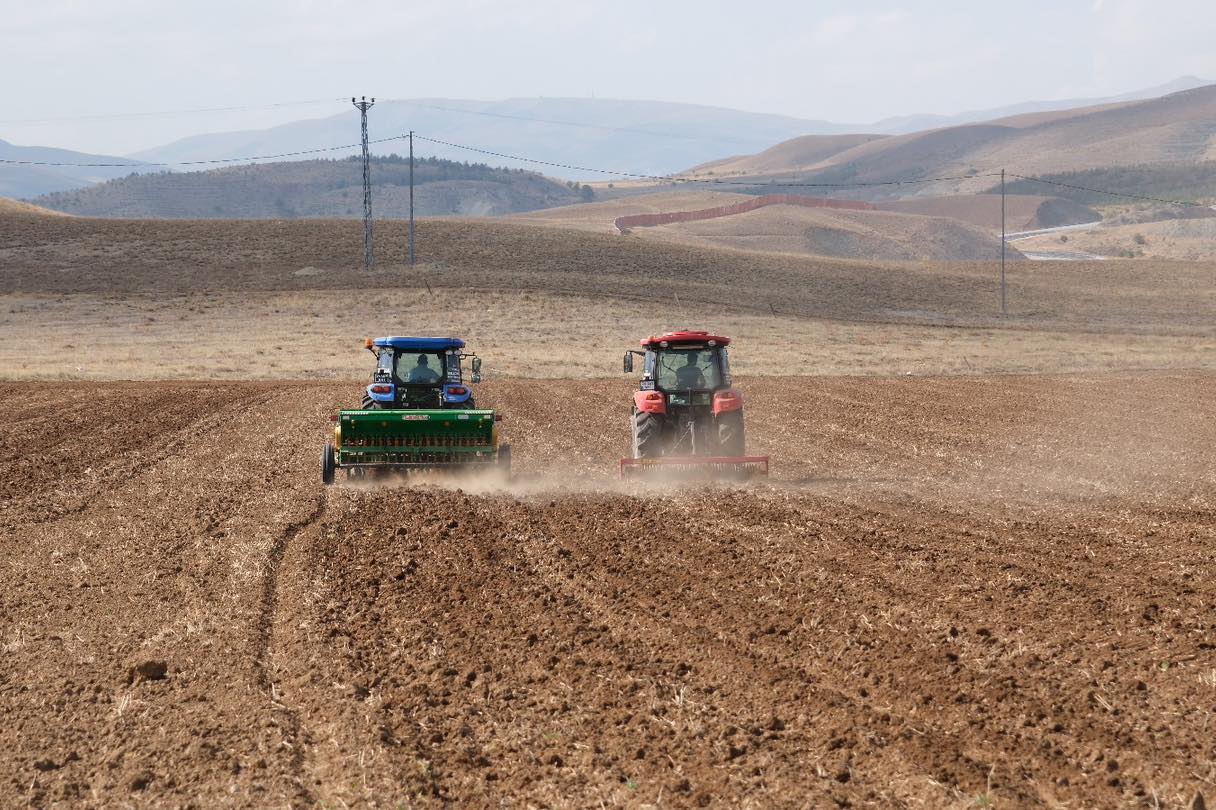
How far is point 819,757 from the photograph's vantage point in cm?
673

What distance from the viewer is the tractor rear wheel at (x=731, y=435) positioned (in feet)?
52.9

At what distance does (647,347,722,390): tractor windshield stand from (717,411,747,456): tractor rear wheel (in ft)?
Answer: 1.79

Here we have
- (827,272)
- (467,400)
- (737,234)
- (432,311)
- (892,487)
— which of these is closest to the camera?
(892,487)

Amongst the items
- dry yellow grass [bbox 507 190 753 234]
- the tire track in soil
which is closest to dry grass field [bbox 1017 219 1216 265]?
dry yellow grass [bbox 507 190 753 234]

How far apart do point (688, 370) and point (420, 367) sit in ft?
12.4

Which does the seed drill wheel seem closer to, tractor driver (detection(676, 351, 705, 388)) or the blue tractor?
the blue tractor

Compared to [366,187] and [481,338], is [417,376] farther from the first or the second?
[366,187]

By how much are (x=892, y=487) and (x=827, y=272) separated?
50508 mm

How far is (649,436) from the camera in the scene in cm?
1636

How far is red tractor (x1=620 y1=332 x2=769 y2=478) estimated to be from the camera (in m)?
16.2

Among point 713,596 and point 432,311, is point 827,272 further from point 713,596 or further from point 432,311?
point 713,596

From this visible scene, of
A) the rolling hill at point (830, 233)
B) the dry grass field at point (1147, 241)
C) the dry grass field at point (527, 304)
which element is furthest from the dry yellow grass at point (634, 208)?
the dry grass field at point (527, 304)

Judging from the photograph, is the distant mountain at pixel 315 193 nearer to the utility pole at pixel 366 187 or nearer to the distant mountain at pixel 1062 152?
the distant mountain at pixel 1062 152

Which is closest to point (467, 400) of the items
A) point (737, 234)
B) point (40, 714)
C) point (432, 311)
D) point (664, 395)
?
point (664, 395)
